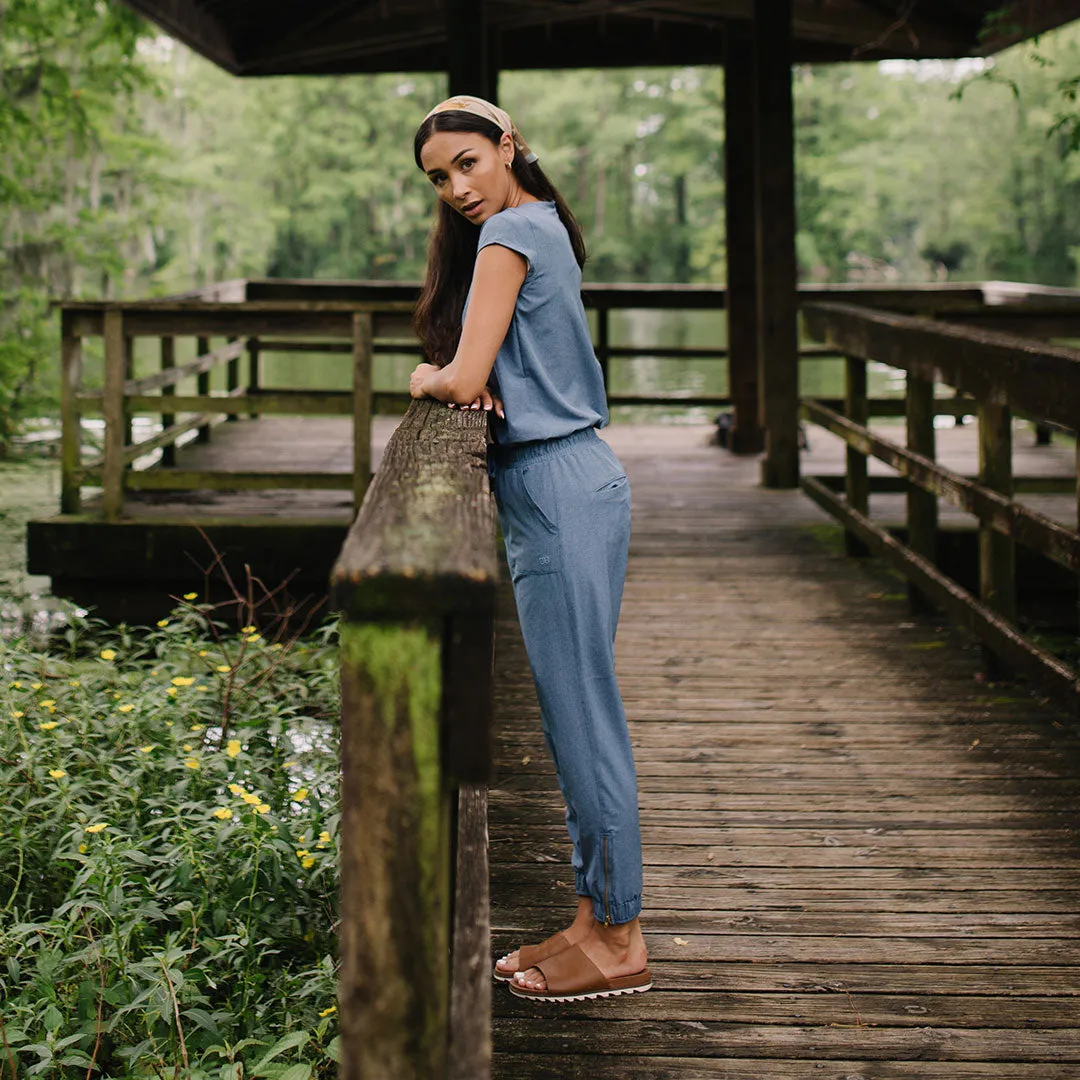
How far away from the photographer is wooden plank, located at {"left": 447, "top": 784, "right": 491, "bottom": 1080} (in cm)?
156

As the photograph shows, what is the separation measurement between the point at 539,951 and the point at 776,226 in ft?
21.9

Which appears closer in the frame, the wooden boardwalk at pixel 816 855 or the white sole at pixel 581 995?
the wooden boardwalk at pixel 816 855

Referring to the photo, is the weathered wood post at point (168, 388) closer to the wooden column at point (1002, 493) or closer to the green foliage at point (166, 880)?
the green foliage at point (166, 880)

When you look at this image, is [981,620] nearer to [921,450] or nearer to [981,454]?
[981,454]

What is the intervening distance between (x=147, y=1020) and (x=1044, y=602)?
4999 mm

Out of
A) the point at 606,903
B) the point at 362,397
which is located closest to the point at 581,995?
the point at 606,903

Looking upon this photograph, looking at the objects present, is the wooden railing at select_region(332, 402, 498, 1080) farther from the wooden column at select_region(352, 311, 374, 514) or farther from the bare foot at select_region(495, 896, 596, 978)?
the wooden column at select_region(352, 311, 374, 514)

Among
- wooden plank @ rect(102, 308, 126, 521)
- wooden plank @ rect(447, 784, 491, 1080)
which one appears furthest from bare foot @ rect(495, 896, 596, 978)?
wooden plank @ rect(102, 308, 126, 521)

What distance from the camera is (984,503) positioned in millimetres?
4668

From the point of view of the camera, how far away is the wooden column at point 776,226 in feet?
28.5

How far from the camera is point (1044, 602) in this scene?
6.81 metres

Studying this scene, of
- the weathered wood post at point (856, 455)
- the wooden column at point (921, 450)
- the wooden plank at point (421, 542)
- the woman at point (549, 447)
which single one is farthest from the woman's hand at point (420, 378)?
the weathered wood post at point (856, 455)

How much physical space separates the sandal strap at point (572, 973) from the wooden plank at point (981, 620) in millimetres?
1772

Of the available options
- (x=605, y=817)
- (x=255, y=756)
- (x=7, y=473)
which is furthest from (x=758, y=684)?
(x=7, y=473)
